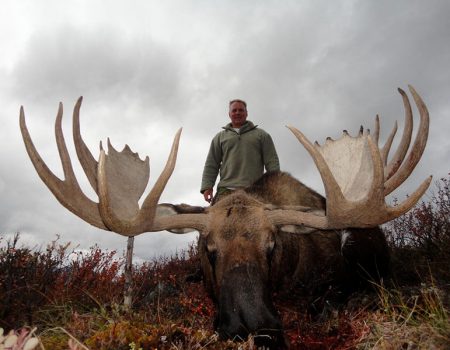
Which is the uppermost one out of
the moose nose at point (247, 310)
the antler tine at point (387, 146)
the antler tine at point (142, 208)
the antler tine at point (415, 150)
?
the antler tine at point (387, 146)

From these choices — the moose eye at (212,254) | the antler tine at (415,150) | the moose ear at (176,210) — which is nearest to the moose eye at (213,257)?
the moose eye at (212,254)

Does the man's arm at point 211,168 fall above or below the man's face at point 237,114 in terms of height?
below

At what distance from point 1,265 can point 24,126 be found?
2737 mm

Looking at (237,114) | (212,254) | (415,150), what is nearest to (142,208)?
(212,254)

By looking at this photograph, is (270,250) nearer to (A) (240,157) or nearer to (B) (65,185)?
(B) (65,185)

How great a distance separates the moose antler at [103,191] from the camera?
386 centimetres

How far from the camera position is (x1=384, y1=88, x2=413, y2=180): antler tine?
5176 mm

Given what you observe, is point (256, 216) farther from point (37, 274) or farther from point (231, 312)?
point (37, 274)

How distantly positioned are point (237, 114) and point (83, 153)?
11.6 feet

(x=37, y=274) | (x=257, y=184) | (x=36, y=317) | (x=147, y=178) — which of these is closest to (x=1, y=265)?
(x=37, y=274)

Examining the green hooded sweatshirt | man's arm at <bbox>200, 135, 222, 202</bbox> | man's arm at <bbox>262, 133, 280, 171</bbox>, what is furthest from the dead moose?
man's arm at <bbox>200, 135, 222, 202</bbox>

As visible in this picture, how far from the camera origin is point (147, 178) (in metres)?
5.27

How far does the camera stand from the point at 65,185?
4.14 m

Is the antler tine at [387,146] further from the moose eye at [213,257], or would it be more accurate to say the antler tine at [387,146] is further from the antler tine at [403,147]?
the moose eye at [213,257]
